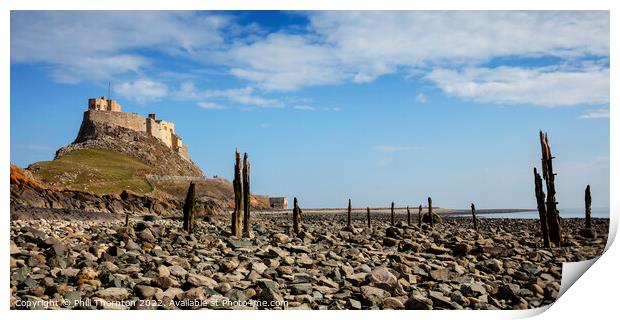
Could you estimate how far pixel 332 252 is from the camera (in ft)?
55.1

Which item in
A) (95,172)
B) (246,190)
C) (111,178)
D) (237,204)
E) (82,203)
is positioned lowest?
(82,203)

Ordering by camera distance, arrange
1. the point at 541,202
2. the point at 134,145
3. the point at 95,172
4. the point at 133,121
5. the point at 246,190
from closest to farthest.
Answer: the point at 541,202 < the point at 246,190 < the point at 95,172 < the point at 134,145 < the point at 133,121

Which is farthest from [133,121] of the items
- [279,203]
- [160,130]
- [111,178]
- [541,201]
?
[541,201]

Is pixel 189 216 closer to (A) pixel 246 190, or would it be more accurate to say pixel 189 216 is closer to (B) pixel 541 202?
(A) pixel 246 190

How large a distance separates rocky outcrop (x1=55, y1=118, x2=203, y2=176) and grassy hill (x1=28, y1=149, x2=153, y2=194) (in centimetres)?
224

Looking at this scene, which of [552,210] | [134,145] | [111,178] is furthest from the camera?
[134,145]

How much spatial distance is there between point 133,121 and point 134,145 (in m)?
5.35

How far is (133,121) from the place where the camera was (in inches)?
3401

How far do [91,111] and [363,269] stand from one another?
246 feet

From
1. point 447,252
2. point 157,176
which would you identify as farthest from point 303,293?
point 157,176

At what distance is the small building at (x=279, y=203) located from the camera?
75688 mm

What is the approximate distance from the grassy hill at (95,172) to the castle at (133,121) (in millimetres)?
7112

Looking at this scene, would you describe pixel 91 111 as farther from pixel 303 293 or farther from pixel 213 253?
pixel 303 293
